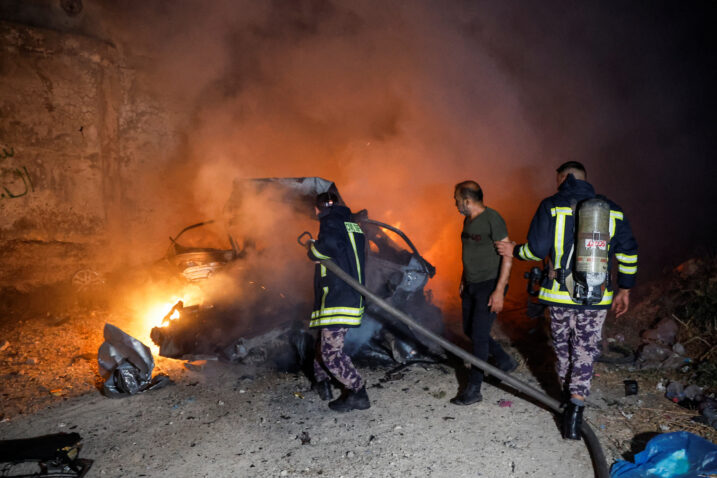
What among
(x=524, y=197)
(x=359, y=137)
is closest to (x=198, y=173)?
(x=359, y=137)

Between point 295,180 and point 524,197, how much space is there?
6156 millimetres

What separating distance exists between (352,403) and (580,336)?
1.90 metres

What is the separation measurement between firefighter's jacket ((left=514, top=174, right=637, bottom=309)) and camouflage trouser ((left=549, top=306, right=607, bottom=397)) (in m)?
0.10

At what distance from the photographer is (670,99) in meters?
9.27

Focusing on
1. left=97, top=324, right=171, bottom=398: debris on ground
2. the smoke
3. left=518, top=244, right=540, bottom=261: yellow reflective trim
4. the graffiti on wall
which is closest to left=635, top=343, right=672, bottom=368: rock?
left=518, top=244, right=540, bottom=261: yellow reflective trim

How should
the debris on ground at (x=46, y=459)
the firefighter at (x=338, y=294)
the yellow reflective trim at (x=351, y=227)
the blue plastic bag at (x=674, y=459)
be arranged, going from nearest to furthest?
the blue plastic bag at (x=674, y=459), the debris on ground at (x=46, y=459), the firefighter at (x=338, y=294), the yellow reflective trim at (x=351, y=227)

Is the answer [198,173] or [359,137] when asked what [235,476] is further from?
[359,137]

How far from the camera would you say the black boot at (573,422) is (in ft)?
10.1

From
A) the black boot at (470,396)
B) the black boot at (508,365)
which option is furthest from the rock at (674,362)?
the black boot at (470,396)

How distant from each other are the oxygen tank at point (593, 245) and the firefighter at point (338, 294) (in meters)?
1.67

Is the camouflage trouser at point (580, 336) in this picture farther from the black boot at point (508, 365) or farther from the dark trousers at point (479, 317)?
the black boot at point (508, 365)

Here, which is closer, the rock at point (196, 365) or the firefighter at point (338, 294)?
the firefighter at point (338, 294)

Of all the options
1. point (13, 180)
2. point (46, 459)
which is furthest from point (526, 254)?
point (13, 180)

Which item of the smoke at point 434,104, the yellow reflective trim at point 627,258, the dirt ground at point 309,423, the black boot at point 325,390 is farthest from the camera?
the smoke at point 434,104
